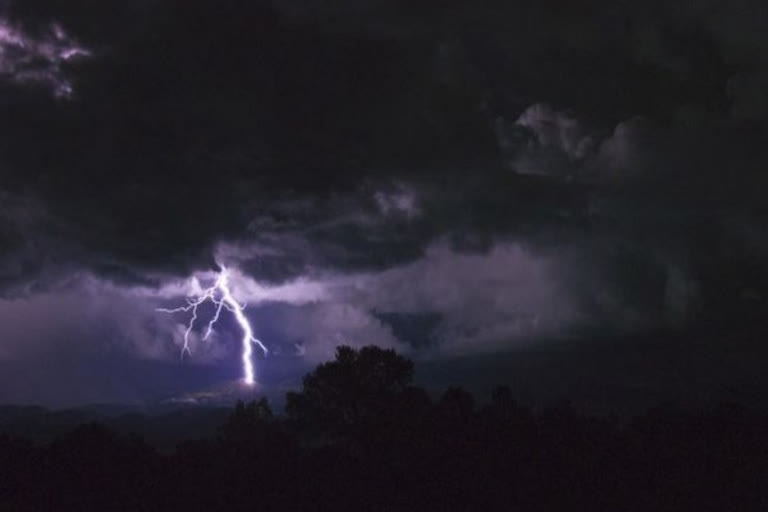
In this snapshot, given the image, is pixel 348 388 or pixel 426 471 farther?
pixel 348 388

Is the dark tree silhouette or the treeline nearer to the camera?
the treeline

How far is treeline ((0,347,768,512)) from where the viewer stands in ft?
99.5

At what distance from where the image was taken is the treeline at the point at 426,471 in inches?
1193

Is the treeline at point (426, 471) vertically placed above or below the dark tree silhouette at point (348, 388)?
below

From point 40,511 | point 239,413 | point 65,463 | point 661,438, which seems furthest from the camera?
point 239,413

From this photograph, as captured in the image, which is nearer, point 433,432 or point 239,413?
point 433,432

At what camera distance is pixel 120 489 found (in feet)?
100

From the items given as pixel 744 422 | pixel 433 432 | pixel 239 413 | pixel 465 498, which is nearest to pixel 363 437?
pixel 433 432

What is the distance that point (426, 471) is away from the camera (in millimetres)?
33375

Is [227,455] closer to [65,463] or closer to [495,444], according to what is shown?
[65,463]

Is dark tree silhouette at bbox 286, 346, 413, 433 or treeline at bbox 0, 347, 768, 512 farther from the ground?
dark tree silhouette at bbox 286, 346, 413, 433

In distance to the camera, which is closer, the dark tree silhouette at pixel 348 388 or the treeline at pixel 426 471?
the treeline at pixel 426 471

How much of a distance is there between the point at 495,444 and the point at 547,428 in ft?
21.0

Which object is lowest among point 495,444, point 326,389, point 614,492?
point 614,492
